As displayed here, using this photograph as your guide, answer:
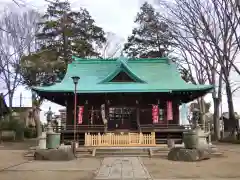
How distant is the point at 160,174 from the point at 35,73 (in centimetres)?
2801

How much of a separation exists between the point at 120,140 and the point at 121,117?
390 cm

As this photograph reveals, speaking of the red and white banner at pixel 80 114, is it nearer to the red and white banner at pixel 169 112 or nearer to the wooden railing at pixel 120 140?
the wooden railing at pixel 120 140

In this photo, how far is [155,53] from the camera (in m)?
44.3

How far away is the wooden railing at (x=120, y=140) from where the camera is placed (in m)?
23.6

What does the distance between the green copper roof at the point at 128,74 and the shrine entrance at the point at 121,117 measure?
1.86m

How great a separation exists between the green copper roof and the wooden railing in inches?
140

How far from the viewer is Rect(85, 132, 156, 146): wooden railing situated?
23.6 meters

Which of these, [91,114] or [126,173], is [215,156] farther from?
[91,114]

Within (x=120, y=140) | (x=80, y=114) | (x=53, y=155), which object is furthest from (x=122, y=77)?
(x=53, y=155)

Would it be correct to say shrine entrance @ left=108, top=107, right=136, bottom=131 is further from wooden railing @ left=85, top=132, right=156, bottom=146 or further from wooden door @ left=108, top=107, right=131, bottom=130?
wooden railing @ left=85, top=132, right=156, bottom=146

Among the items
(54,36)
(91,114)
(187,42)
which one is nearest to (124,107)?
(91,114)

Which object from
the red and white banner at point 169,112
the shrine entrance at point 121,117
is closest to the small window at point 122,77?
the shrine entrance at point 121,117

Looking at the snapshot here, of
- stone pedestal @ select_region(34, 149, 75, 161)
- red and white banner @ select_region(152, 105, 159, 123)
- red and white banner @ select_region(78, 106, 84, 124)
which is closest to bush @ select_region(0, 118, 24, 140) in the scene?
red and white banner @ select_region(78, 106, 84, 124)

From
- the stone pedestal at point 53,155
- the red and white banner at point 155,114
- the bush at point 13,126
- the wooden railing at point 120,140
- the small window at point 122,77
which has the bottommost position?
the stone pedestal at point 53,155
